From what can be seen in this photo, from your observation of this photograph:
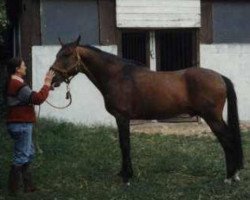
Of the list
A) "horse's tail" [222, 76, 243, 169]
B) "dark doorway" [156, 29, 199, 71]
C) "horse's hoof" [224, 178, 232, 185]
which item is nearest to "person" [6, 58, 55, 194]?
"horse's tail" [222, 76, 243, 169]

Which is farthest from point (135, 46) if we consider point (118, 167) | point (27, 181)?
point (27, 181)

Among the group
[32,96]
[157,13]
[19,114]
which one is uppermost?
[157,13]

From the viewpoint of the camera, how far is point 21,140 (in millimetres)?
7383

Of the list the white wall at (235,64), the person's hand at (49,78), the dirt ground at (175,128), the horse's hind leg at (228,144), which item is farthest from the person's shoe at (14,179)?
the white wall at (235,64)

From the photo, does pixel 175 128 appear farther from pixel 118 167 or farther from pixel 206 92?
pixel 206 92

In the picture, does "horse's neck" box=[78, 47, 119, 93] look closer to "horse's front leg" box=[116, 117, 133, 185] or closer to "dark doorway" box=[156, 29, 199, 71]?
"horse's front leg" box=[116, 117, 133, 185]

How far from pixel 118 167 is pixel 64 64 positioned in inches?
75.3

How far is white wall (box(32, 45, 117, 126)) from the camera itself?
13.1 metres

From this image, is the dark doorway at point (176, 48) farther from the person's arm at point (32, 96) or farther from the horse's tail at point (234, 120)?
the person's arm at point (32, 96)

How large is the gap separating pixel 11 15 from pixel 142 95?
43.6 feet

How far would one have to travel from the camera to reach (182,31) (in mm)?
13891

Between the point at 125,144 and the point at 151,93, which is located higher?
the point at 151,93

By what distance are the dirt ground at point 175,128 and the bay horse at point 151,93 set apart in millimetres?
4215

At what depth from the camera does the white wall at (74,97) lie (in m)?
13.1
